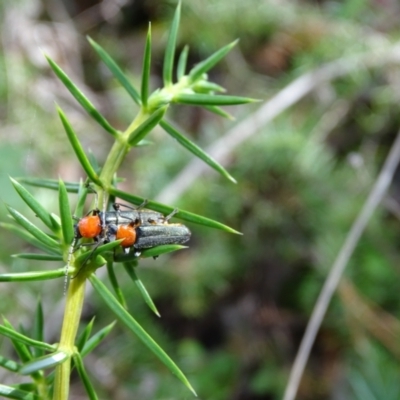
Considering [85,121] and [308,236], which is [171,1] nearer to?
[85,121]

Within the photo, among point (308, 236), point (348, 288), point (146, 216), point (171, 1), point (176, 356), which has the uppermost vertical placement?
point (171, 1)

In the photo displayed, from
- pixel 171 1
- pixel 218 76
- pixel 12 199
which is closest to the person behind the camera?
pixel 12 199

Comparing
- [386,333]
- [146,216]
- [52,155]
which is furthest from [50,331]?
[146,216]

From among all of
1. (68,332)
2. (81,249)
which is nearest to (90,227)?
(81,249)

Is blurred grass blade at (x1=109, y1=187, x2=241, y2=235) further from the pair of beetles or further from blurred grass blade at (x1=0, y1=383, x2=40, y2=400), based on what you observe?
blurred grass blade at (x1=0, y1=383, x2=40, y2=400)

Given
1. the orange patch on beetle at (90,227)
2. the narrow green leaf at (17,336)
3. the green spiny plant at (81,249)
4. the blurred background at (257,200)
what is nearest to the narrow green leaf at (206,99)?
the green spiny plant at (81,249)

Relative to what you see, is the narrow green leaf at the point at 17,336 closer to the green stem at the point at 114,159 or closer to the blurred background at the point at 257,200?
the green stem at the point at 114,159

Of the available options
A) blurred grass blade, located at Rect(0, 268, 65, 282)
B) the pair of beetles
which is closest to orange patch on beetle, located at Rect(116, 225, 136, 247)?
the pair of beetles
